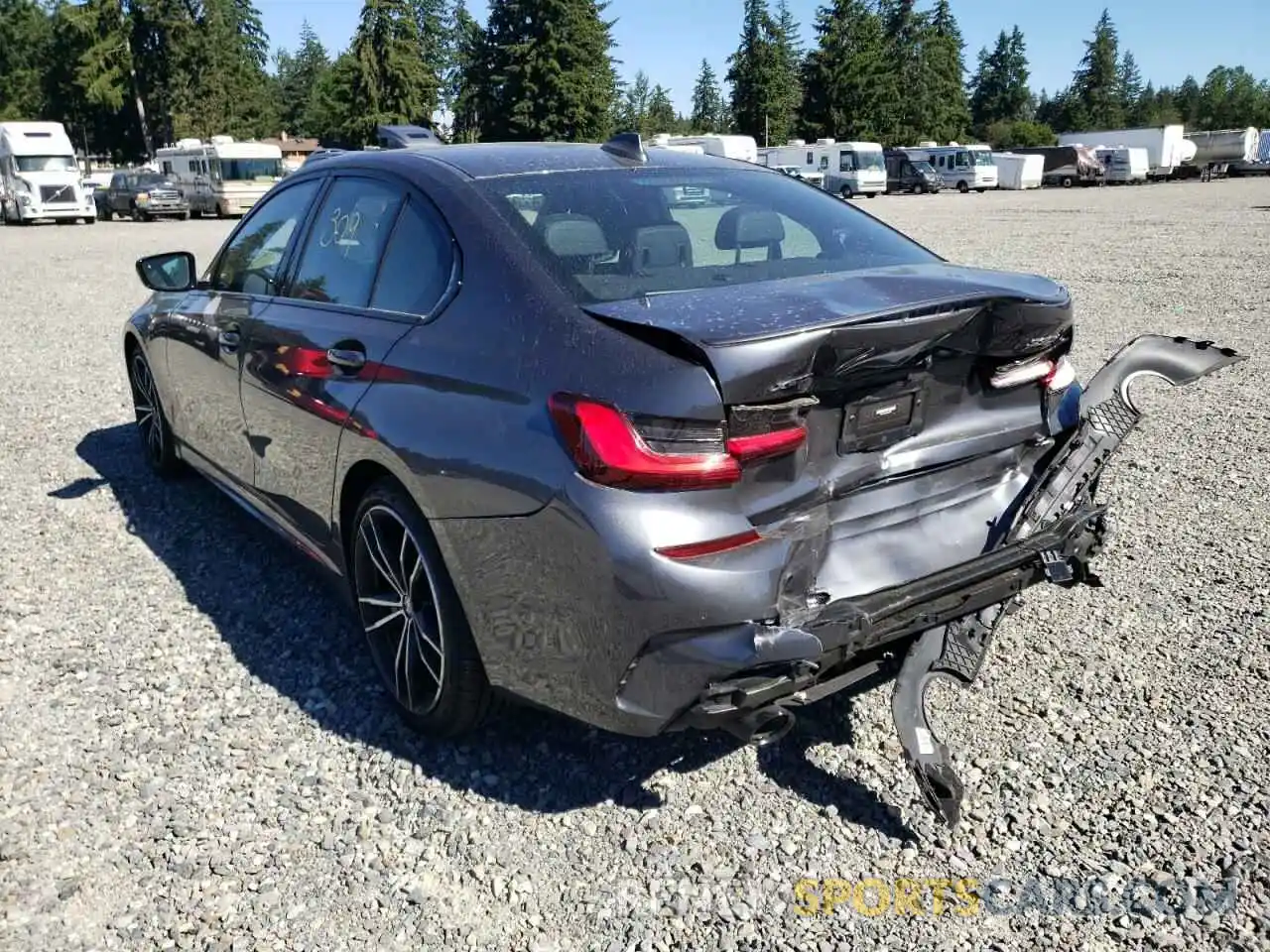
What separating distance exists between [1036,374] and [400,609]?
78.0 inches

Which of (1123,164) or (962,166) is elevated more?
(962,166)

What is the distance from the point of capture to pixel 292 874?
263 cm

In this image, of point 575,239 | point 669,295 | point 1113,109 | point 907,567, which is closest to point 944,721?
point 907,567

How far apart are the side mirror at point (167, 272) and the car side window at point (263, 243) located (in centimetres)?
36

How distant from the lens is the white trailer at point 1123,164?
52844mm

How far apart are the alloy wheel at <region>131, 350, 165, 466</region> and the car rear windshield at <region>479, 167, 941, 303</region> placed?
3.26 metres

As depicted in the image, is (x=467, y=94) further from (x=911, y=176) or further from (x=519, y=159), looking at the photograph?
(x=519, y=159)

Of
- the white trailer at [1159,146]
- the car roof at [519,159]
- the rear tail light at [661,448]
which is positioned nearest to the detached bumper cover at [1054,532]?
the rear tail light at [661,448]

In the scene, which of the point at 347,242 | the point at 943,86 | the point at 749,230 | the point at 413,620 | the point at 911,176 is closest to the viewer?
the point at 413,620

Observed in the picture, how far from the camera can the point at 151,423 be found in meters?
5.80

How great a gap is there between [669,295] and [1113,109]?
122 meters

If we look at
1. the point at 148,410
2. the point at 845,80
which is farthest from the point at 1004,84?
the point at 148,410

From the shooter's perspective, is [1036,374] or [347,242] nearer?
[1036,374]

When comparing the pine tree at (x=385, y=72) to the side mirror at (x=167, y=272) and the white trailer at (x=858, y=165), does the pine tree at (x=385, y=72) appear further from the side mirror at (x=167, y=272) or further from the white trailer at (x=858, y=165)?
the side mirror at (x=167, y=272)
